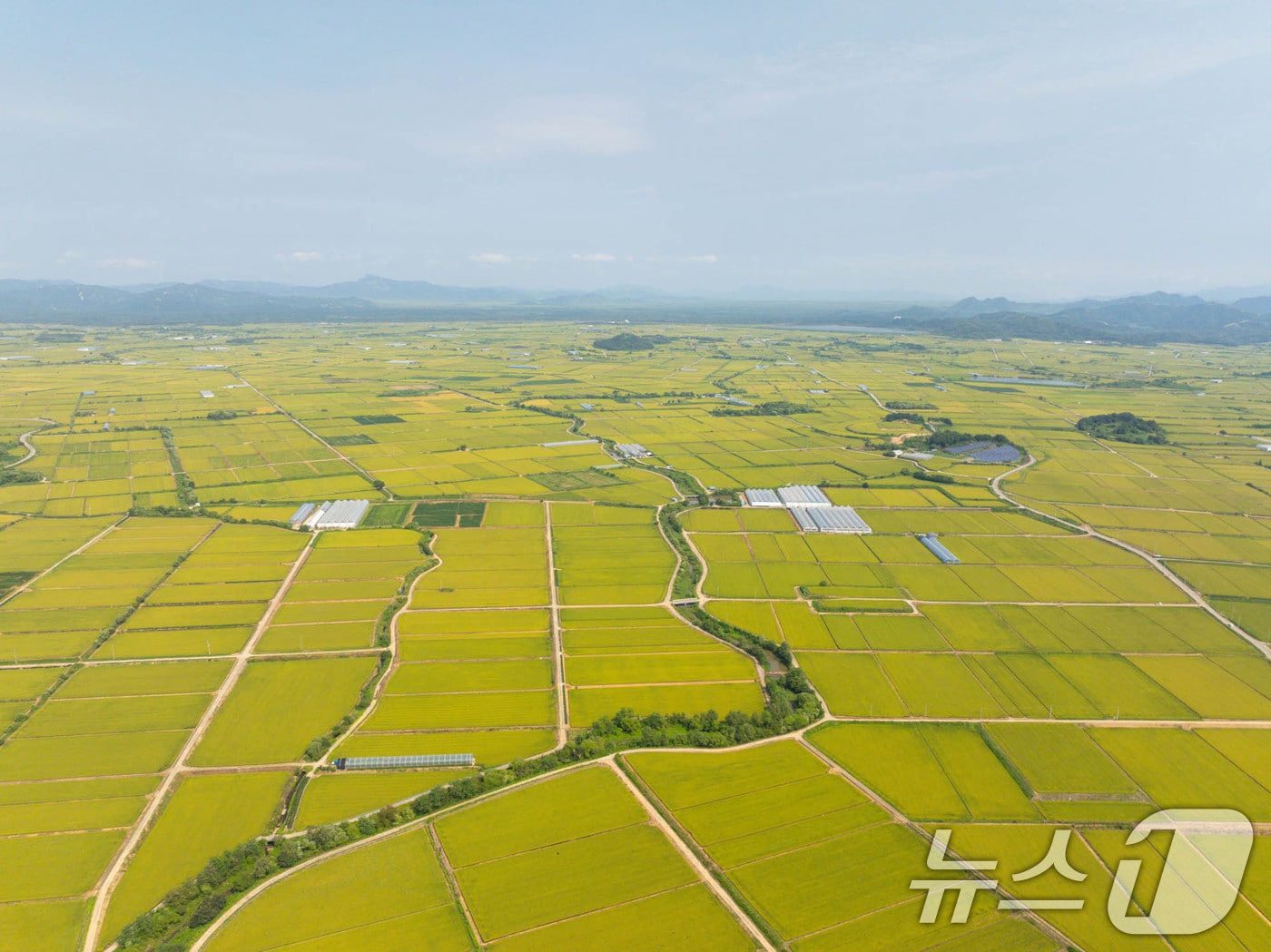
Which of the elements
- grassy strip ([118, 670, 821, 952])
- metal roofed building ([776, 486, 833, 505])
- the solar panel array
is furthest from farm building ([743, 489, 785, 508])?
the solar panel array

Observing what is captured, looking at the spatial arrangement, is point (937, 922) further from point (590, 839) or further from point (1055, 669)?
point (1055, 669)

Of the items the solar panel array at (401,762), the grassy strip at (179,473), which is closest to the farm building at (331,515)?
the grassy strip at (179,473)

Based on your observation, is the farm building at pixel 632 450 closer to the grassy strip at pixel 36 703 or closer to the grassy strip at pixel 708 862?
the grassy strip at pixel 708 862

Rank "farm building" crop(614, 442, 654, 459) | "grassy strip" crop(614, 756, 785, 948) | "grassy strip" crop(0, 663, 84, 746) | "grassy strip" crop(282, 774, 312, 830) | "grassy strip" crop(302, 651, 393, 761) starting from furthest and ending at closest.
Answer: "farm building" crop(614, 442, 654, 459)
"grassy strip" crop(0, 663, 84, 746)
"grassy strip" crop(302, 651, 393, 761)
"grassy strip" crop(282, 774, 312, 830)
"grassy strip" crop(614, 756, 785, 948)

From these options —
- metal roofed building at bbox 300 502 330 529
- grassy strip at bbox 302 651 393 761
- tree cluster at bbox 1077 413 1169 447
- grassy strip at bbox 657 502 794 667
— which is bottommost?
grassy strip at bbox 302 651 393 761

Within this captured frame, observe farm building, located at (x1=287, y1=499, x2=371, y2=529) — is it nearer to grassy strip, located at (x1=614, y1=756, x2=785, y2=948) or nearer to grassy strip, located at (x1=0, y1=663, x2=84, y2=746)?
grassy strip, located at (x1=0, y1=663, x2=84, y2=746)

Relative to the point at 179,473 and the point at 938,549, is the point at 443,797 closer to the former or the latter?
the point at 938,549
